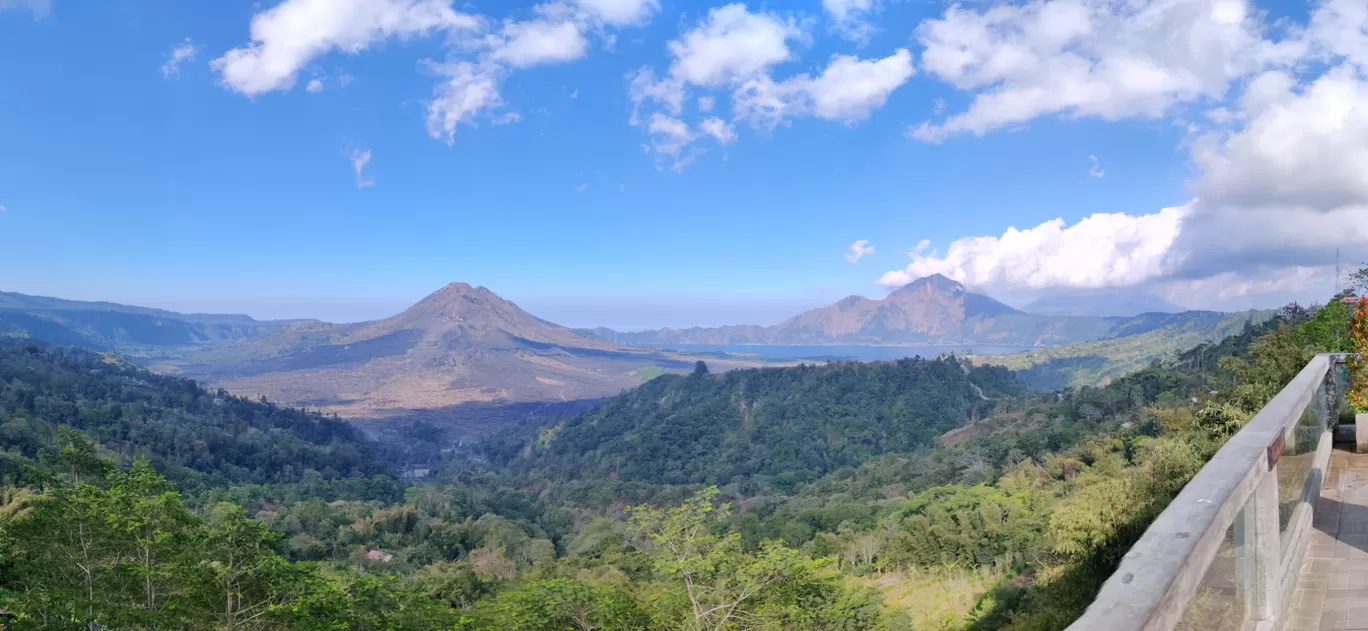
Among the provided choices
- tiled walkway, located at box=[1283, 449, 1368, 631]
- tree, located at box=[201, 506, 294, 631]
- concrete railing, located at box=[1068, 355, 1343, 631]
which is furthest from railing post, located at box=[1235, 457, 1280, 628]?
tree, located at box=[201, 506, 294, 631]

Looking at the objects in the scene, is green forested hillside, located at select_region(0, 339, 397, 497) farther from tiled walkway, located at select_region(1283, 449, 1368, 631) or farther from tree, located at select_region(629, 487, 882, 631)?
tiled walkway, located at select_region(1283, 449, 1368, 631)

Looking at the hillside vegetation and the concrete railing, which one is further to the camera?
the hillside vegetation

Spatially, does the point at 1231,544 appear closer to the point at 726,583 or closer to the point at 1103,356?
the point at 726,583

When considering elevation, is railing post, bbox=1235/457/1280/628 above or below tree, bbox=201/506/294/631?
above

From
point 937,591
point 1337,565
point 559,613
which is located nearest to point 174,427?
point 559,613

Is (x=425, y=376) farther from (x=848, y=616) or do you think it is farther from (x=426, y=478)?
(x=848, y=616)

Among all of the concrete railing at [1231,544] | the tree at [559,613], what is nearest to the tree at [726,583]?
the tree at [559,613]

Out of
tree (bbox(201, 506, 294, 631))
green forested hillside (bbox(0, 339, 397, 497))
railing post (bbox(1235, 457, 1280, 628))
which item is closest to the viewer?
railing post (bbox(1235, 457, 1280, 628))
